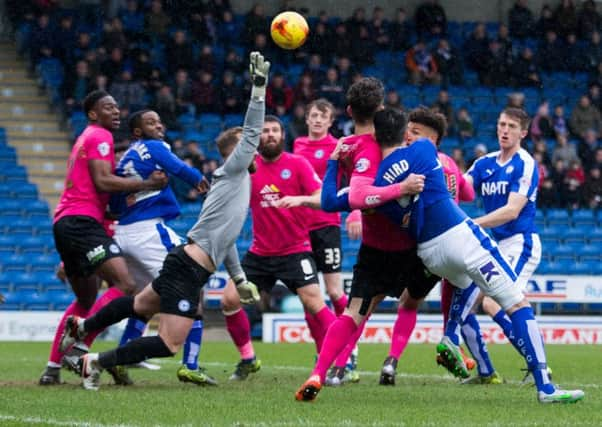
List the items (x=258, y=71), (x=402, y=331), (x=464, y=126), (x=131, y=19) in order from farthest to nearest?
1. (x=131, y=19)
2. (x=464, y=126)
3. (x=402, y=331)
4. (x=258, y=71)

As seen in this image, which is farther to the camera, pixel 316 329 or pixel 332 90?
pixel 332 90

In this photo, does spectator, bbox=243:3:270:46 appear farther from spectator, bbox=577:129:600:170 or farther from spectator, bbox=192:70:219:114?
spectator, bbox=577:129:600:170

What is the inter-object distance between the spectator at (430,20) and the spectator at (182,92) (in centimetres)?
650

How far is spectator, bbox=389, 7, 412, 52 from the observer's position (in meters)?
28.5

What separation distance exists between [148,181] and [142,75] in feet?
49.5

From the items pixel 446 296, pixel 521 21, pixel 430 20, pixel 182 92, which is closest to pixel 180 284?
pixel 446 296

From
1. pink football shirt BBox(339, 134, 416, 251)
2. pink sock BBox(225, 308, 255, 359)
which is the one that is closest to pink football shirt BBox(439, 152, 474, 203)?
pink football shirt BBox(339, 134, 416, 251)

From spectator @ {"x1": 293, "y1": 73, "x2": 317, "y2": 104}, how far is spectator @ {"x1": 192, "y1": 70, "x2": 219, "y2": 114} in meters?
1.75

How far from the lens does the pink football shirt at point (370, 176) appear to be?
8.33 meters

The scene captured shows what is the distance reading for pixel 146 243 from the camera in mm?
10289

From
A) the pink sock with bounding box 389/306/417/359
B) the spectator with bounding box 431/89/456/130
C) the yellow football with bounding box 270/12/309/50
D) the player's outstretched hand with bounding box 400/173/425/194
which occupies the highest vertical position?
the yellow football with bounding box 270/12/309/50

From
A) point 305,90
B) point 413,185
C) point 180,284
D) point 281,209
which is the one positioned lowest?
point 180,284

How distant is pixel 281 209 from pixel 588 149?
15941mm

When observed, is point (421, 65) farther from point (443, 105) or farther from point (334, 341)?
point (334, 341)
